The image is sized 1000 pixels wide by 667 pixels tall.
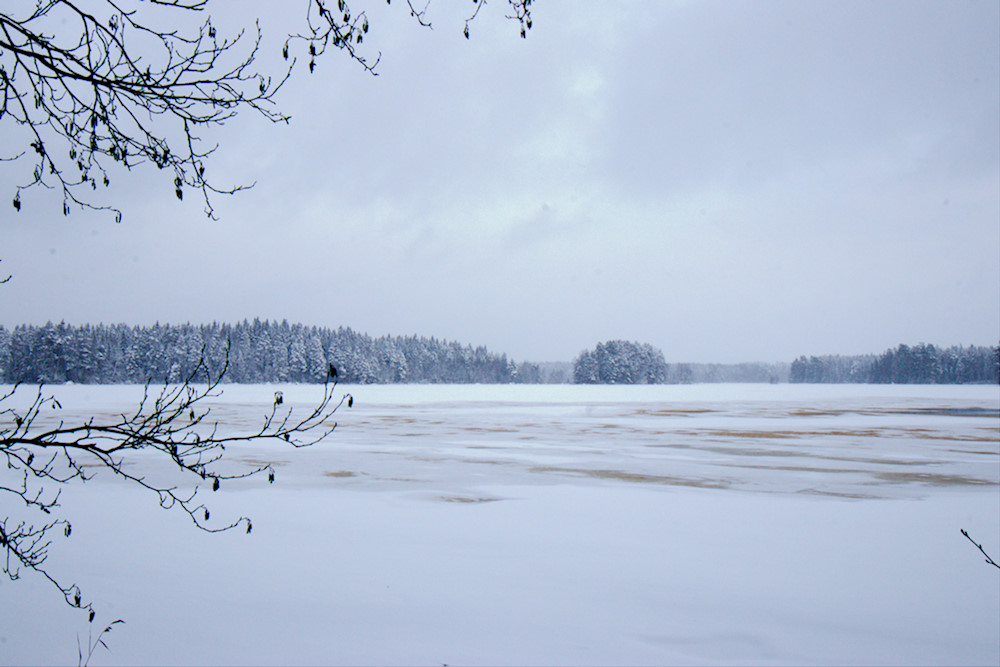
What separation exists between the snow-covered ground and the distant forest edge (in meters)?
83.4

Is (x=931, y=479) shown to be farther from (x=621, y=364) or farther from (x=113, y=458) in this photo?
(x=621, y=364)

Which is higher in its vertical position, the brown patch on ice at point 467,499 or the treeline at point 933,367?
the treeline at point 933,367

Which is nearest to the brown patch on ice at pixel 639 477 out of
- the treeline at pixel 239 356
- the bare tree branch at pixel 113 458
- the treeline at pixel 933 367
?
the bare tree branch at pixel 113 458

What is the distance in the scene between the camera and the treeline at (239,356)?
321ft

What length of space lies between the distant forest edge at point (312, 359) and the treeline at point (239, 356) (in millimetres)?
191

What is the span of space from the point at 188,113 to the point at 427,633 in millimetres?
3969

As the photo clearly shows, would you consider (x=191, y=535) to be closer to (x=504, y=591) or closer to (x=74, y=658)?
(x=74, y=658)

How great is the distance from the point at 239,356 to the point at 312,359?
14.7 m

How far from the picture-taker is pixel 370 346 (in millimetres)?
139250

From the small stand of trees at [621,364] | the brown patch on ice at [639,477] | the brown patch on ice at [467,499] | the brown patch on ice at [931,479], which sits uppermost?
the small stand of trees at [621,364]

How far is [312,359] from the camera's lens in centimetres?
11388

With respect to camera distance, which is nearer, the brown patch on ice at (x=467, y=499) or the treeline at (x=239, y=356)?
the brown patch on ice at (x=467, y=499)

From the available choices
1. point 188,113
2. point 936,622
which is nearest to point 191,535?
point 188,113

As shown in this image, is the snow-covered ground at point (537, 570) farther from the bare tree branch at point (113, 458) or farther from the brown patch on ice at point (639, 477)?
the bare tree branch at point (113, 458)
